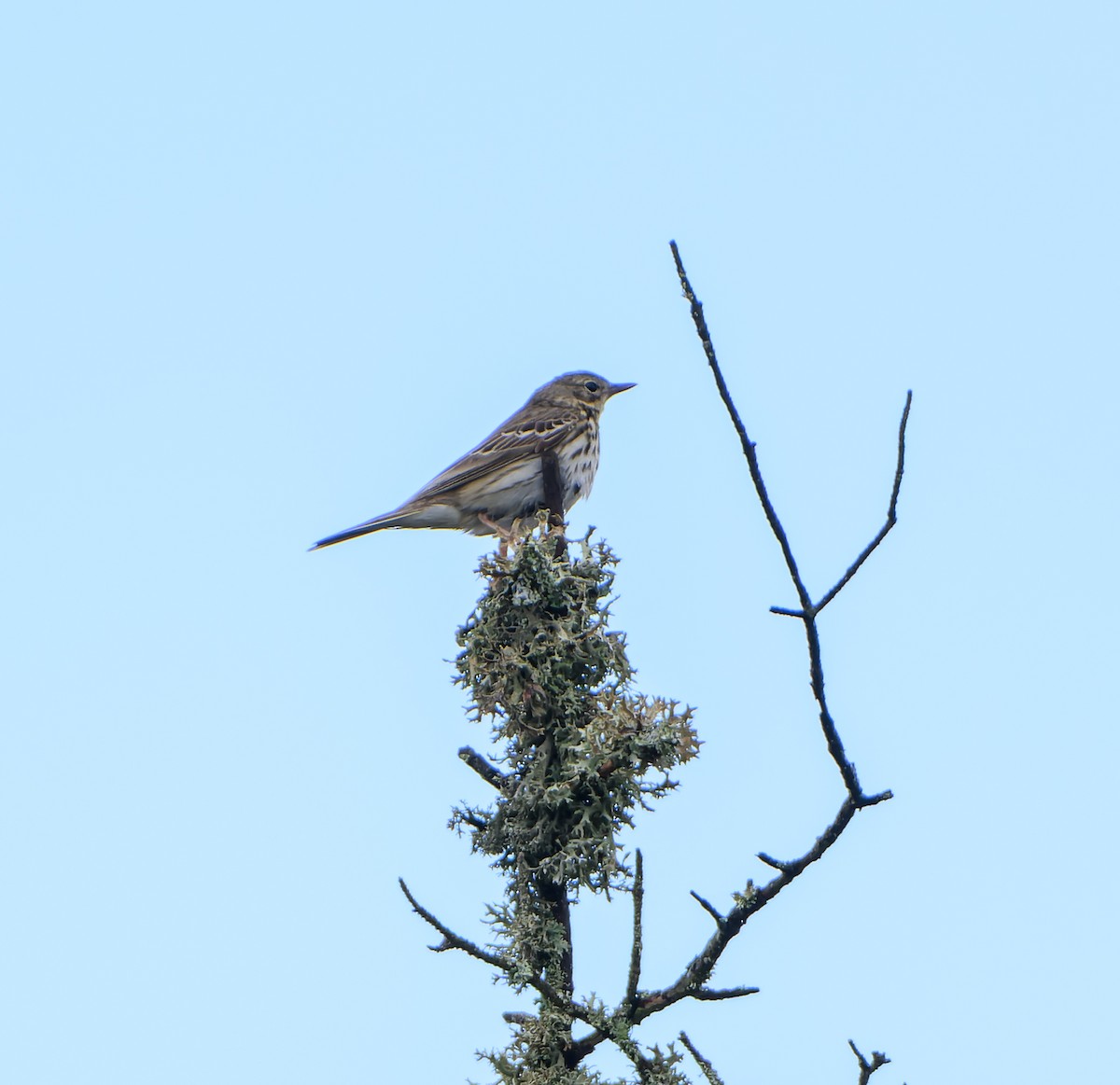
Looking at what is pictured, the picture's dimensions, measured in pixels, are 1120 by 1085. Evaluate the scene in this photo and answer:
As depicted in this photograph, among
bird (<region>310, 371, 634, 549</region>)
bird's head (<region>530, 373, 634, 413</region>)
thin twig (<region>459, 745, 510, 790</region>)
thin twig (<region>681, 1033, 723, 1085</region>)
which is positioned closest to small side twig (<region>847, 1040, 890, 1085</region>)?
thin twig (<region>681, 1033, 723, 1085</region>)

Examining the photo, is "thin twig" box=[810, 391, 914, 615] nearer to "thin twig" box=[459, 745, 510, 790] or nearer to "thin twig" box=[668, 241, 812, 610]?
"thin twig" box=[668, 241, 812, 610]

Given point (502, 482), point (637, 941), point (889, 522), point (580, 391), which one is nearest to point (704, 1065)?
point (637, 941)

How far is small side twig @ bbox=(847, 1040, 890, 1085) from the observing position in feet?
12.4

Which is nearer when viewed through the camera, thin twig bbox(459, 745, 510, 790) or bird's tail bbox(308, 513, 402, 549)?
thin twig bbox(459, 745, 510, 790)

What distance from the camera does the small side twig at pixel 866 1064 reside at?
378 cm

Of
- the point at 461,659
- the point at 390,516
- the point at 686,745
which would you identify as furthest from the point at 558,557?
the point at 390,516

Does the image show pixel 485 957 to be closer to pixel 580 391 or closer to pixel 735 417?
pixel 735 417

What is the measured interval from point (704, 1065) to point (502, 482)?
18.5 ft

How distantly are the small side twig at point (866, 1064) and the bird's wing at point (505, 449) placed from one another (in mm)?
5833

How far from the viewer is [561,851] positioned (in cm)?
539

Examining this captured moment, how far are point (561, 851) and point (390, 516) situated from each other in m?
4.40

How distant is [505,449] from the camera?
9.77 metres

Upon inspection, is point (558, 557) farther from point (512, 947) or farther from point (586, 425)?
point (586, 425)

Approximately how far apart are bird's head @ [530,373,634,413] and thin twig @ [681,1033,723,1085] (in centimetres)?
658
